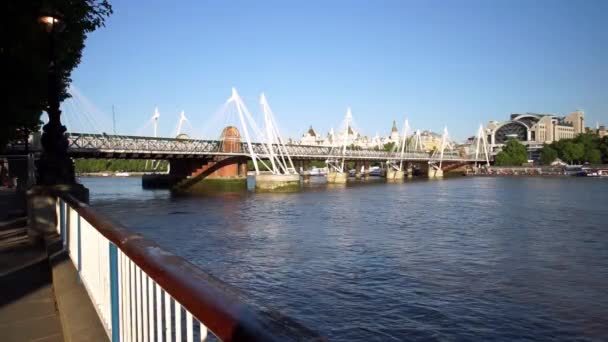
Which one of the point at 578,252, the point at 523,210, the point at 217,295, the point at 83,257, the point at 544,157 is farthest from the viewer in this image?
the point at 544,157

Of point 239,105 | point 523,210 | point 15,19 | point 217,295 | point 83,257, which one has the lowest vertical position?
point 523,210

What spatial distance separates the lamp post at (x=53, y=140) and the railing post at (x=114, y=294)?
7663mm

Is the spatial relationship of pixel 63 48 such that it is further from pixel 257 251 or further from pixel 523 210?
pixel 523 210

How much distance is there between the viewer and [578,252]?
21453mm

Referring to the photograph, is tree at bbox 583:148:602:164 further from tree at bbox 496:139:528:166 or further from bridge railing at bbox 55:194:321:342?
bridge railing at bbox 55:194:321:342

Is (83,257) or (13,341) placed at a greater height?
(83,257)

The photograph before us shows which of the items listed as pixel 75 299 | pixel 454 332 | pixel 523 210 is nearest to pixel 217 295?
pixel 75 299

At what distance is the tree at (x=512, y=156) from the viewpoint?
174 m

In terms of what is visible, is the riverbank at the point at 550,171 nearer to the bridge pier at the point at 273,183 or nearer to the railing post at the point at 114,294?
the bridge pier at the point at 273,183

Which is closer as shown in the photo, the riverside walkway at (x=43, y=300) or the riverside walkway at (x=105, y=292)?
the riverside walkway at (x=105, y=292)

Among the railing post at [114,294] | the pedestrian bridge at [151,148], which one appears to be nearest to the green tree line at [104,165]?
the pedestrian bridge at [151,148]

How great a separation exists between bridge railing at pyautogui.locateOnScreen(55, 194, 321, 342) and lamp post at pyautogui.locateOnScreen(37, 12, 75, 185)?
17.8 feet

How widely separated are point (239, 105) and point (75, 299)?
79.8m

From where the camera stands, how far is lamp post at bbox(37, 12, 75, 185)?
35.1ft
